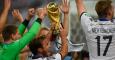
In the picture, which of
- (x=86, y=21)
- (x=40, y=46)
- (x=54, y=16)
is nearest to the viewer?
(x=40, y=46)

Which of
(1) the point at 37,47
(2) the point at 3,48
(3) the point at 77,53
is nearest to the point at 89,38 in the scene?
(1) the point at 37,47

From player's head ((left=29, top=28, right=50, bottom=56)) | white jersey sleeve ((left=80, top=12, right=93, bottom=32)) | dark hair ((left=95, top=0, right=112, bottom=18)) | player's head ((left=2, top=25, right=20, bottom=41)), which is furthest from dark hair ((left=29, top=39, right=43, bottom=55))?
dark hair ((left=95, top=0, right=112, bottom=18))

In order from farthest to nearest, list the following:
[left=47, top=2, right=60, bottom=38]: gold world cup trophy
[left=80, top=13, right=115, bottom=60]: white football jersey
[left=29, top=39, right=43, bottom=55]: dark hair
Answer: [left=47, top=2, right=60, bottom=38]: gold world cup trophy < [left=80, top=13, right=115, bottom=60]: white football jersey < [left=29, top=39, right=43, bottom=55]: dark hair

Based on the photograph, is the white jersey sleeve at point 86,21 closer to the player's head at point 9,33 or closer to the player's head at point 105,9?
the player's head at point 105,9

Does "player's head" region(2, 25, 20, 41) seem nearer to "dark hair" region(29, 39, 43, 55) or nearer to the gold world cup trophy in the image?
"dark hair" region(29, 39, 43, 55)

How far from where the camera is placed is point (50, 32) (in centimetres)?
413

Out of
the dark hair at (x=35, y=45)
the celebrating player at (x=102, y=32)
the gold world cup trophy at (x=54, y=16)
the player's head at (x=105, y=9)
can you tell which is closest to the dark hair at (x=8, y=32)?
the dark hair at (x=35, y=45)

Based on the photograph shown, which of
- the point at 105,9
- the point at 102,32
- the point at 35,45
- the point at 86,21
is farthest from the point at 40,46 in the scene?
the point at 105,9

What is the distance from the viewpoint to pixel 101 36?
3.75 m

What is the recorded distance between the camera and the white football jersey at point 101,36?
147 inches

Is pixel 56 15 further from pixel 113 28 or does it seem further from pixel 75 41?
pixel 75 41

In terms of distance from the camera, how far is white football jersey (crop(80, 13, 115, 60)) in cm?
373

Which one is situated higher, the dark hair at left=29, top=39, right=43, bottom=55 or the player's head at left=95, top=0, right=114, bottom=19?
the player's head at left=95, top=0, right=114, bottom=19

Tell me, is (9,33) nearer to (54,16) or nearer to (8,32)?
(8,32)
